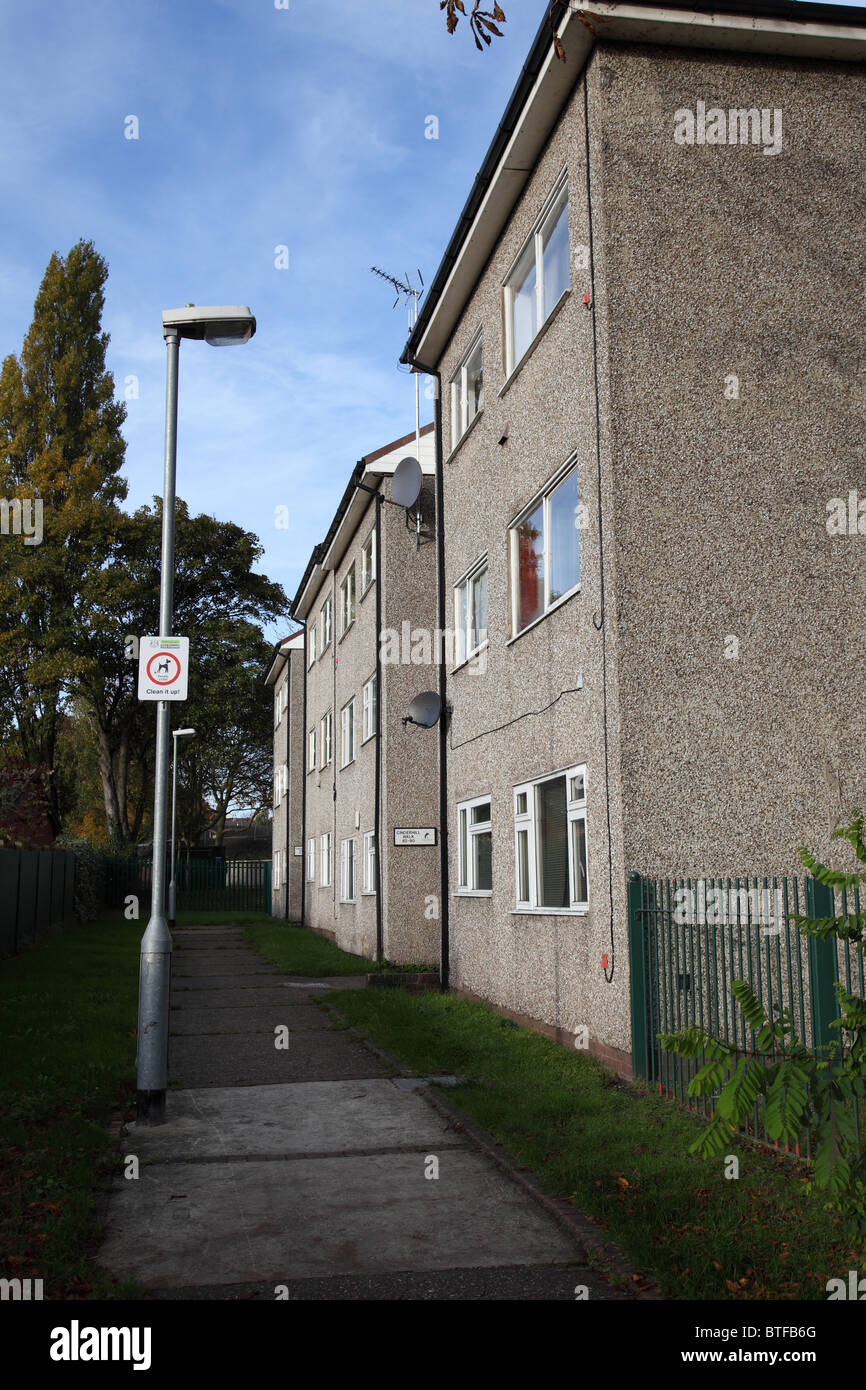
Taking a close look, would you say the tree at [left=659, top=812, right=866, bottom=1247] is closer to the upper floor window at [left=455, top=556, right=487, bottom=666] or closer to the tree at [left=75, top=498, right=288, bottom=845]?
the upper floor window at [left=455, top=556, right=487, bottom=666]

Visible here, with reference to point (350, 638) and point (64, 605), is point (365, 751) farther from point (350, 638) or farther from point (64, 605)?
point (64, 605)

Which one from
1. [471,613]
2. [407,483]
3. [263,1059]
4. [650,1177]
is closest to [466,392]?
[407,483]

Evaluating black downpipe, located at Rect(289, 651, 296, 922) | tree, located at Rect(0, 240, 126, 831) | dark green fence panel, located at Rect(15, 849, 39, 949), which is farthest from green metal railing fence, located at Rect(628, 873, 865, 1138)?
tree, located at Rect(0, 240, 126, 831)

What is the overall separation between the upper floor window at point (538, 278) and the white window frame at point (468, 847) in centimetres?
474

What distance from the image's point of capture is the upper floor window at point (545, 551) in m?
9.88

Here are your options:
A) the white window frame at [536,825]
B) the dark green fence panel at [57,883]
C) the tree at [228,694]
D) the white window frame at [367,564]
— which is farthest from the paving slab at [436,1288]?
the tree at [228,694]

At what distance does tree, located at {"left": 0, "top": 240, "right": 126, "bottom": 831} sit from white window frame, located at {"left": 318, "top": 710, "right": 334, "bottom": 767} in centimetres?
1151

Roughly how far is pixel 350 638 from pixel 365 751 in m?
3.35

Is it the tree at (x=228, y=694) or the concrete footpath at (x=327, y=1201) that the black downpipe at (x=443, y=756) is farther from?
the tree at (x=228, y=694)

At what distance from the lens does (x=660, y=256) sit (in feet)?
29.4

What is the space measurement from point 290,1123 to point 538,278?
7609 mm

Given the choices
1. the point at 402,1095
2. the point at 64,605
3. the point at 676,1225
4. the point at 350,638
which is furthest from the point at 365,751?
the point at 64,605

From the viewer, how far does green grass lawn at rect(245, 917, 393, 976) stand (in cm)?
1770

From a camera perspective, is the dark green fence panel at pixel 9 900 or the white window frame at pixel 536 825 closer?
the white window frame at pixel 536 825
